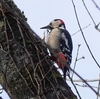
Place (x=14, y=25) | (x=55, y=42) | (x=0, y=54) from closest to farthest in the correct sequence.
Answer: (x=0, y=54) < (x=14, y=25) < (x=55, y=42)

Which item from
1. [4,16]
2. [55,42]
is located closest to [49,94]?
[4,16]

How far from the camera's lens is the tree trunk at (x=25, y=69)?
2521 mm

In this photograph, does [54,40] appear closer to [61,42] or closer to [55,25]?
[61,42]

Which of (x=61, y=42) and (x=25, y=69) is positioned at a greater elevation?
(x=25, y=69)

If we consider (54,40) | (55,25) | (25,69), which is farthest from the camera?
(55,25)

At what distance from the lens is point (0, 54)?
8.86ft

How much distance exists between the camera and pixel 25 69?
262cm

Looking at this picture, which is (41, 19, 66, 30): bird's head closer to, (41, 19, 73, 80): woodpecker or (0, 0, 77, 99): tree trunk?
(41, 19, 73, 80): woodpecker

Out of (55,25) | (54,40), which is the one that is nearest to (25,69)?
(54,40)

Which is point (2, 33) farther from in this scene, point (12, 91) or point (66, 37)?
point (66, 37)

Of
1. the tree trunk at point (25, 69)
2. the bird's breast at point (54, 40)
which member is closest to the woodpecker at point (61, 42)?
the bird's breast at point (54, 40)

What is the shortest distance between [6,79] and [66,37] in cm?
255

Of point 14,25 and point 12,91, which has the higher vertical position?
point 14,25

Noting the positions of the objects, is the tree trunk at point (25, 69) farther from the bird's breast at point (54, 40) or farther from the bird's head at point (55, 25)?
the bird's head at point (55, 25)
